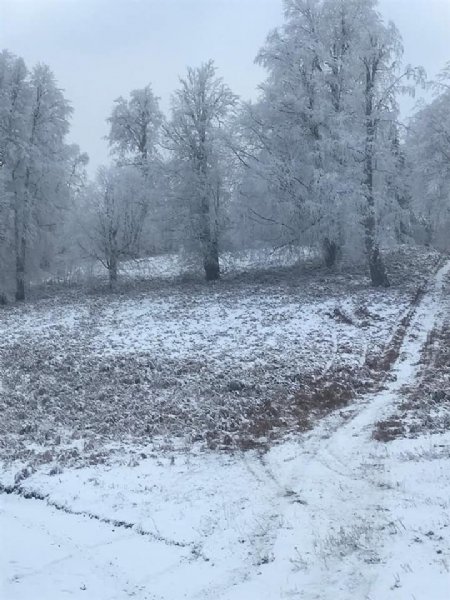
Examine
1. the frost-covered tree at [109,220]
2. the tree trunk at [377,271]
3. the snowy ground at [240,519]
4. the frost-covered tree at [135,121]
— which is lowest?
the snowy ground at [240,519]

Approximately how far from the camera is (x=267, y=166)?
28.2 m

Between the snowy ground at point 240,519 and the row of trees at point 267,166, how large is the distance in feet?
51.7

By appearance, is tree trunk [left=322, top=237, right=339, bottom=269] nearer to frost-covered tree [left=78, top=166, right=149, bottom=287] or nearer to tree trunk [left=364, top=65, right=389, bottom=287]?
tree trunk [left=364, top=65, right=389, bottom=287]

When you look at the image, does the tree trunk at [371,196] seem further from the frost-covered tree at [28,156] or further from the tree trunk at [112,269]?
the frost-covered tree at [28,156]

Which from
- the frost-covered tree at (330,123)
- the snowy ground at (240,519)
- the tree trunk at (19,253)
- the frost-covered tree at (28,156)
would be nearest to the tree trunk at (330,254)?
the frost-covered tree at (330,123)

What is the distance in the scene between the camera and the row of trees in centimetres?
2650

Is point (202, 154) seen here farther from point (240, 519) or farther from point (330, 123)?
point (240, 519)

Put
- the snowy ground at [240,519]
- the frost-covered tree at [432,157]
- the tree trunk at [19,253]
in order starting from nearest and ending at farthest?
the snowy ground at [240,519] → the frost-covered tree at [432,157] → the tree trunk at [19,253]

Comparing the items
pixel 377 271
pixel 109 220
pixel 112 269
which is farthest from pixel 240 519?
pixel 109 220

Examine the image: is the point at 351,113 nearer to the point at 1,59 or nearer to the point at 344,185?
the point at 344,185

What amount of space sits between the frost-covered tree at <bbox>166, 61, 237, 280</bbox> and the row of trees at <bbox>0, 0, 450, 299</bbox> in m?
0.06

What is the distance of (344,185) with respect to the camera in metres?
25.5

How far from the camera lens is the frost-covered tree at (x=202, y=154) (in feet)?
100

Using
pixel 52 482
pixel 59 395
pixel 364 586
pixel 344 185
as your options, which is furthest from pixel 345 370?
pixel 344 185
